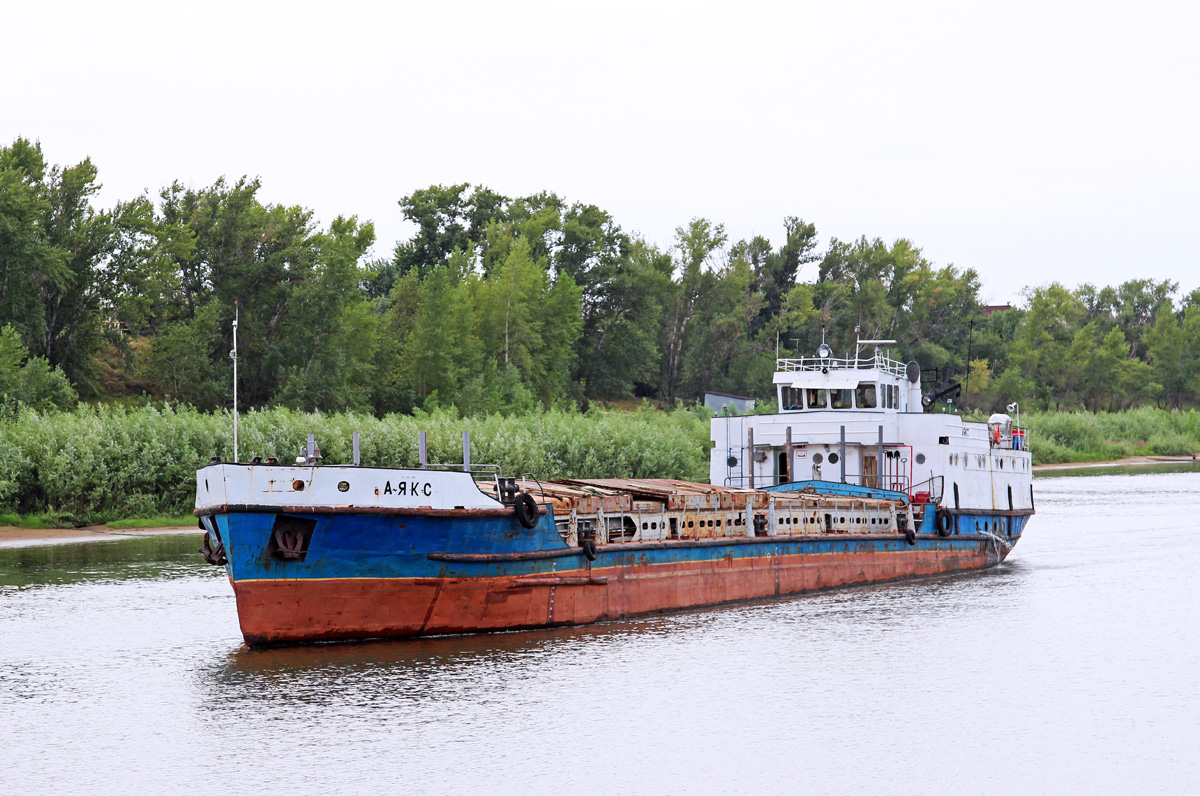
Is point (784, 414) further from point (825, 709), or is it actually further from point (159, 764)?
point (159, 764)

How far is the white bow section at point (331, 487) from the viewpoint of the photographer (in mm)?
20500

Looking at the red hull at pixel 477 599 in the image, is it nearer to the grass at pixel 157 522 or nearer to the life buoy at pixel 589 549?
the life buoy at pixel 589 549

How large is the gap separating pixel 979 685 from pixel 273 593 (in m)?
11.7

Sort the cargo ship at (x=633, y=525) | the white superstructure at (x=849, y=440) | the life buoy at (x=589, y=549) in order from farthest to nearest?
the white superstructure at (x=849, y=440) → the life buoy at (x=589, y=549) → the cargo ship at (x=633, y=525)

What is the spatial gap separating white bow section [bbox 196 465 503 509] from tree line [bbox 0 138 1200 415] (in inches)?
508

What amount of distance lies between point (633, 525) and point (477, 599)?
15.2 feet

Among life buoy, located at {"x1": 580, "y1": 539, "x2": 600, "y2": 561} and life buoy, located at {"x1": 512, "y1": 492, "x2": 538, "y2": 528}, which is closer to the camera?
life buoy, located at {"x1": 512, "y1": 492, "x2": 538, "y2": 528}

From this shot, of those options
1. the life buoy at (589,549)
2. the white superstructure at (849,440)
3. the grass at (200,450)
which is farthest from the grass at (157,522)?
the life buoy at (589,549)

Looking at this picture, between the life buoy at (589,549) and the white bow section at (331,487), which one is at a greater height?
the white bow section at (331,487)

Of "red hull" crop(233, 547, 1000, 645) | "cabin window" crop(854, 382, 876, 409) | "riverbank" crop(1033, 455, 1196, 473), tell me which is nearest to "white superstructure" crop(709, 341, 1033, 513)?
"cabin window" crop(854, 382, 876, 409)

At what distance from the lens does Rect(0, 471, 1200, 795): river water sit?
51.1ft

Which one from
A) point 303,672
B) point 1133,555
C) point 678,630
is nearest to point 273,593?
point 303,672

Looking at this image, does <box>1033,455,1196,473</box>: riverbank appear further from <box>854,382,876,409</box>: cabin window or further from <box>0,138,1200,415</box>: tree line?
<box>854,382,876,409</box>: cabin window

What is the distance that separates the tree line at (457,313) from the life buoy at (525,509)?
1138 centimetres
